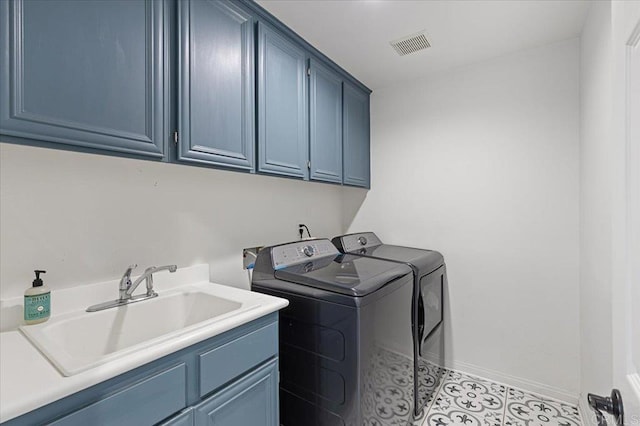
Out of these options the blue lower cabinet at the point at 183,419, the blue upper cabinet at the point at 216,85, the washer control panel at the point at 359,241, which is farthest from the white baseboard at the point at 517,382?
the blue upper cabinet at the point at 216,85

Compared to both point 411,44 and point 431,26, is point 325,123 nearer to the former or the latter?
point 411,44

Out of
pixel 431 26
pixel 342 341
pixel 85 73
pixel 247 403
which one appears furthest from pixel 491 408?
pixel 85 73

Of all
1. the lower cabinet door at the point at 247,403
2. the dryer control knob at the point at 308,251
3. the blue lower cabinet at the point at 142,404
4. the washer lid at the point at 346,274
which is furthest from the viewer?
the dryer control knob at the point at 308,251

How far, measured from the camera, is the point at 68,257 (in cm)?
117

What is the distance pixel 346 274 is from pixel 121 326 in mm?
1047

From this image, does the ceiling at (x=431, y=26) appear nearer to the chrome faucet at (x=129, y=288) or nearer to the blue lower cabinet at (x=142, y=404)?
the chrome faucet at (x=129, y=288)

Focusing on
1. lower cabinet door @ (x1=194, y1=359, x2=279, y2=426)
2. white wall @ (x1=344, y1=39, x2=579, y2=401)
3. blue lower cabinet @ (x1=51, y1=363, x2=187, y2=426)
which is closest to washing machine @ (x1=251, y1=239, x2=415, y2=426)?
lower cabinet door @ (x1=194, y1=359, x2=279, y2=426)

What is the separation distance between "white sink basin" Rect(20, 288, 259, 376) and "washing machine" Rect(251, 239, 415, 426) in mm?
334

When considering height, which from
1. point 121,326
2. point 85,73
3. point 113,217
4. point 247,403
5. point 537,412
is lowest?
point 537,412

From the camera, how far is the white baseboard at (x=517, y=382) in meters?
1.97

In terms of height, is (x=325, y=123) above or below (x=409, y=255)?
above

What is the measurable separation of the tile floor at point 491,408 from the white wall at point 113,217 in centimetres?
158

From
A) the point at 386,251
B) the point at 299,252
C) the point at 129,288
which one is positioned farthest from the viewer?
the point at 386,251

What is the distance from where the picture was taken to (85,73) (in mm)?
949
